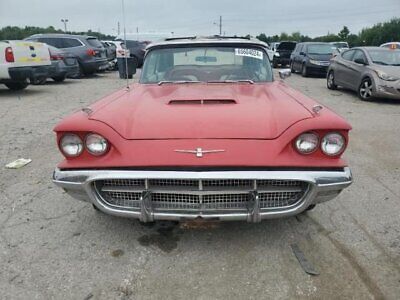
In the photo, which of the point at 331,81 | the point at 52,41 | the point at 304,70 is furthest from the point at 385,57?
the point at 52,41

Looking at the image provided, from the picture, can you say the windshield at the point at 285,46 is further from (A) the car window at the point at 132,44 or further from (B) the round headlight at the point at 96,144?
(B) the round headlight at the point at 96,144

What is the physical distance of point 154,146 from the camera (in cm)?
266

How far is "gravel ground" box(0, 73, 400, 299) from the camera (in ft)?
8.44

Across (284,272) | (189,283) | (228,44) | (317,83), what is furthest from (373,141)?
(317,83)

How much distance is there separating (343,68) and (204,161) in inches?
407

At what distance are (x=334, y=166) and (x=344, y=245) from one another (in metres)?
0.76

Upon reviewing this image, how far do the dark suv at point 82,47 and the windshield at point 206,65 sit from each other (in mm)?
10902

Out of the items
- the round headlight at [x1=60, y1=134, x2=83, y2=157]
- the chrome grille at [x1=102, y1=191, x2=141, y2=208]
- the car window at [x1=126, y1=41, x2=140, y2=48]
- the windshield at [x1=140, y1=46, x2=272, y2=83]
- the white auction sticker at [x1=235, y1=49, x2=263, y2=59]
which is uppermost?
the white auction sticker at [x1=235, y1=49, x2=263, y2=59]

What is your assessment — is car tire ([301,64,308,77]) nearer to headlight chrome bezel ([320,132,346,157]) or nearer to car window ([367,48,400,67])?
car window ([367,48,400,67])

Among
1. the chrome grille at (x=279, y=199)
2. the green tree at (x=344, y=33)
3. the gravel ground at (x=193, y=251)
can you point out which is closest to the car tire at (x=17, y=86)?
the gravel ground at (x=193, y=251)

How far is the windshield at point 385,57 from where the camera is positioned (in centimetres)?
1020

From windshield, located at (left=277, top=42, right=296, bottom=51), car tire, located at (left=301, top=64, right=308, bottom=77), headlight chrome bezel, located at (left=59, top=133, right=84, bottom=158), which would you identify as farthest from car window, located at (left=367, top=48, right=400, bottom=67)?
windshield, located at (left=277, top=42, right=296, bottom=51)

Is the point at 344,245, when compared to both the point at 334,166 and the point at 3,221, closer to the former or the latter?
the point at 334,166

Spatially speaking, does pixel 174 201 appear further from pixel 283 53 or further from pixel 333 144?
pixel 283 53
